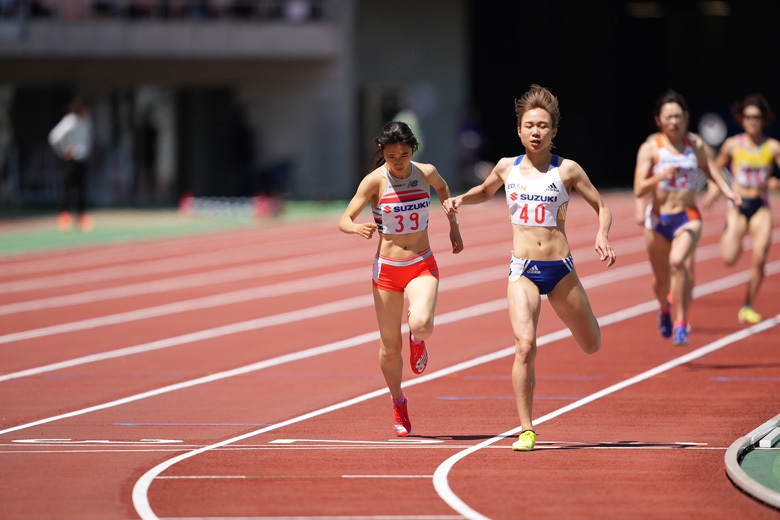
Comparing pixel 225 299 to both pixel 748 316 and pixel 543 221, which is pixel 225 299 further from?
pixel 543 221

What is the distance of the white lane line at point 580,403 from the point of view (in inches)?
285

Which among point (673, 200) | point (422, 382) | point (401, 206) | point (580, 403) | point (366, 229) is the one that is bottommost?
point (422, 382)

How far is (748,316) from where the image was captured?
15.2 m

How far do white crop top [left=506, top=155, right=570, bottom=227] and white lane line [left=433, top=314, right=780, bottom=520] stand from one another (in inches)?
56.2

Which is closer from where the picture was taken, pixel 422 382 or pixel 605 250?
pixel 605 250

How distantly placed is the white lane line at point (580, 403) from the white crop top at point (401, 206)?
1.48m

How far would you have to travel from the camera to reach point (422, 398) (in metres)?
11.1

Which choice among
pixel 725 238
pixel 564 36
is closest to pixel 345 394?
pixel 725 238

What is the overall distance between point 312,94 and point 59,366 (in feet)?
84.1

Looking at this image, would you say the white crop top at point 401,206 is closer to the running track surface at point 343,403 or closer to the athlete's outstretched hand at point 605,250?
the athlete's outstretched hand at point 605,250

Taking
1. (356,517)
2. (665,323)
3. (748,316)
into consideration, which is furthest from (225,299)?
(356,517)

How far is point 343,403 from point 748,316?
6027mm

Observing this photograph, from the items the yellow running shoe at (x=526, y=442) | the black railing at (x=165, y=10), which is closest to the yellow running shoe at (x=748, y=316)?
the yellow running shoe at (x=526, y=442)

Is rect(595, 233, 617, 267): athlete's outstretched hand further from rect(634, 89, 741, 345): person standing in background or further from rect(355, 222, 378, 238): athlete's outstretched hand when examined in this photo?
rect(634, 89, 741, 345): person standing in background
